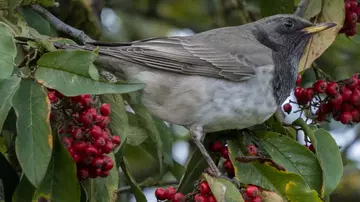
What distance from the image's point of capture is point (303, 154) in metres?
4.13

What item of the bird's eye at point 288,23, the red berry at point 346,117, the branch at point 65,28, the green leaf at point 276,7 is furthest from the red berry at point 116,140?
the green leaf at point 276,7

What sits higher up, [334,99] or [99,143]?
[99,143]

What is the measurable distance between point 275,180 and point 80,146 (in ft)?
3.44

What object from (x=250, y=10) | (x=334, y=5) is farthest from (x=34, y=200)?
(x=250, y=10)

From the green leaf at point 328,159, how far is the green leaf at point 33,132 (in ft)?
4.95

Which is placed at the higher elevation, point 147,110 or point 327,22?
point 327,22

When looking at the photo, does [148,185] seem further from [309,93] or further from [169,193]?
[169,193]

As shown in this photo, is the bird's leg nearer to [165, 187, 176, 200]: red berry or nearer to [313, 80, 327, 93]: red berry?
[165, 187, 176, 200]: red berry

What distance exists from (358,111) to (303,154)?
624mm

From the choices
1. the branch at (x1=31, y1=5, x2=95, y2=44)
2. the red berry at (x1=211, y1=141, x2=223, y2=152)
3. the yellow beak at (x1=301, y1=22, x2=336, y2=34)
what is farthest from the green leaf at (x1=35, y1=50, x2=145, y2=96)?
the yellow beak at (x1=301, y1=22, x2=336, y2=34)

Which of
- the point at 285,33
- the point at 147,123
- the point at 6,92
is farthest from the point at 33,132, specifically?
the point at 285,33

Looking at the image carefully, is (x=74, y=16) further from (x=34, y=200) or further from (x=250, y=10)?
(x=34, y=200)

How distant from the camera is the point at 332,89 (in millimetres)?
4453

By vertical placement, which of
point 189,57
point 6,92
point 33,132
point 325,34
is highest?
point 6,92
